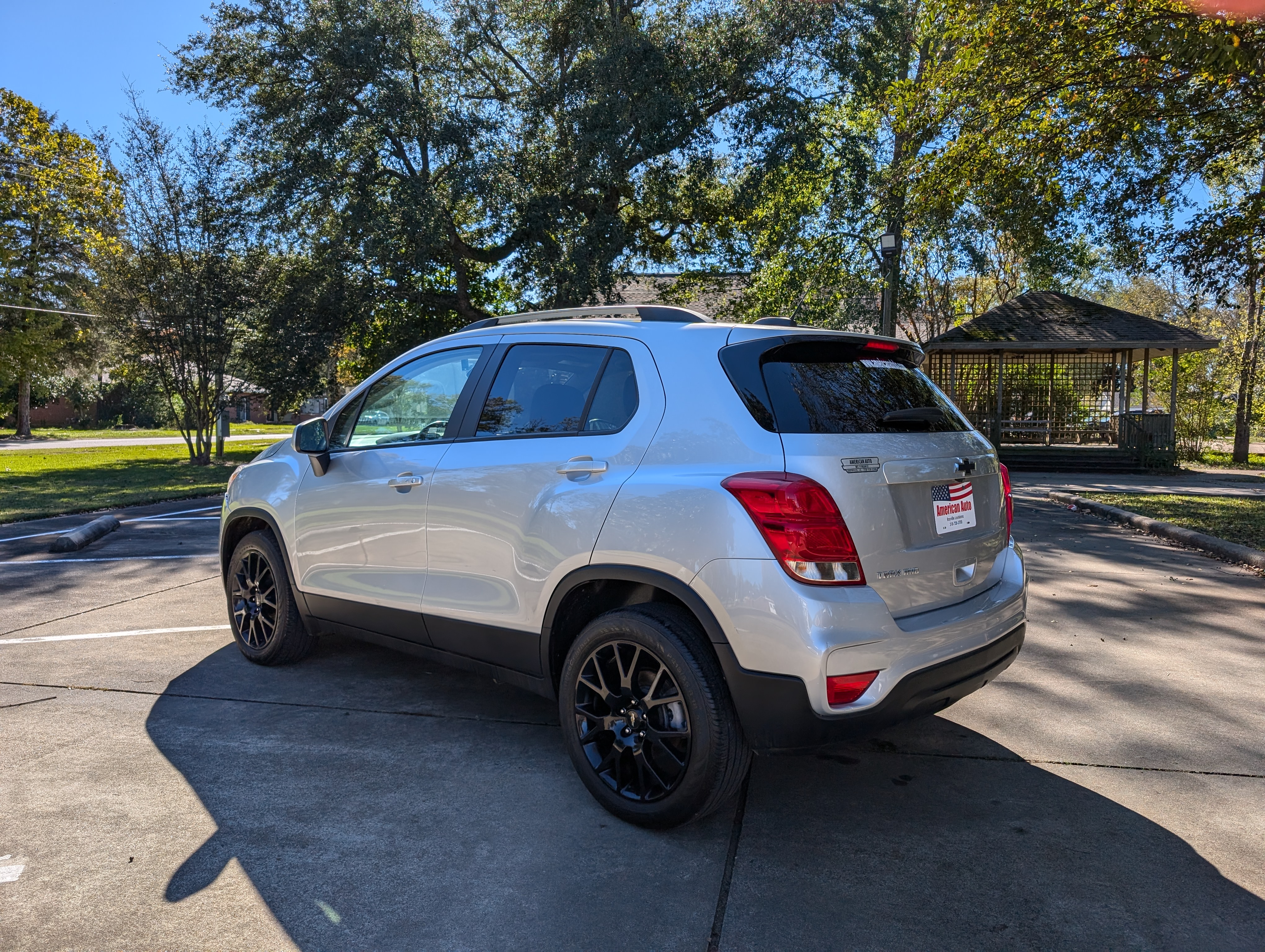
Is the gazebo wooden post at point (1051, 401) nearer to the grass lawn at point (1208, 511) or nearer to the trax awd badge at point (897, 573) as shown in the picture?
the grass lawn at point (1208, 511)

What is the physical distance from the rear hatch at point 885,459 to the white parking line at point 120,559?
6679 mm

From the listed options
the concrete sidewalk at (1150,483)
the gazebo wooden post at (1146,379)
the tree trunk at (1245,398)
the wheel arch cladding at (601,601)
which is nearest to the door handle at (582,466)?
the wheel arch cladding at (601,601)

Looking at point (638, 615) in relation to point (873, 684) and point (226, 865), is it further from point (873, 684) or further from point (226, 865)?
point (226, 865)

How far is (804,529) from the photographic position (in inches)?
113

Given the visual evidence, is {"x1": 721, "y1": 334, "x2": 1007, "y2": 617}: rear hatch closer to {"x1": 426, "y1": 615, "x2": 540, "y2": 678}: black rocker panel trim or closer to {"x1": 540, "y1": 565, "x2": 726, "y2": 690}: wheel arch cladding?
{"x1": 540, "y1": 565, "x2": 726, "y2": 690}: wheel arch cladding

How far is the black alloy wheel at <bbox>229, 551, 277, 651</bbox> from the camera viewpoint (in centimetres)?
505

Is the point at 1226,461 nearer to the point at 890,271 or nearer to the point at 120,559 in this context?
the point at 890,271

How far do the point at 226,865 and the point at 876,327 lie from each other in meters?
21.3

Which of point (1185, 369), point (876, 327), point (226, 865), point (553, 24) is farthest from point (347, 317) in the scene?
point (1185, 369)

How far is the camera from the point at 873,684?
2.90 meters

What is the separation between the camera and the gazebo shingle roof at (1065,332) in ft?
78.5

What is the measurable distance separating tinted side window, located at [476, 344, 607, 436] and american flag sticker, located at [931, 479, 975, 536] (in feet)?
4.55

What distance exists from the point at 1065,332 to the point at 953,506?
24.1 metres

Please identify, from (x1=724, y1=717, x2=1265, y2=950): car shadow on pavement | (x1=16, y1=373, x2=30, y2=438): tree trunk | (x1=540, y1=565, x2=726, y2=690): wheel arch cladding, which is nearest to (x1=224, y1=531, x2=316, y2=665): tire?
(x1=540, y1=565, x2=726, y2=690): wheel arch cladding
